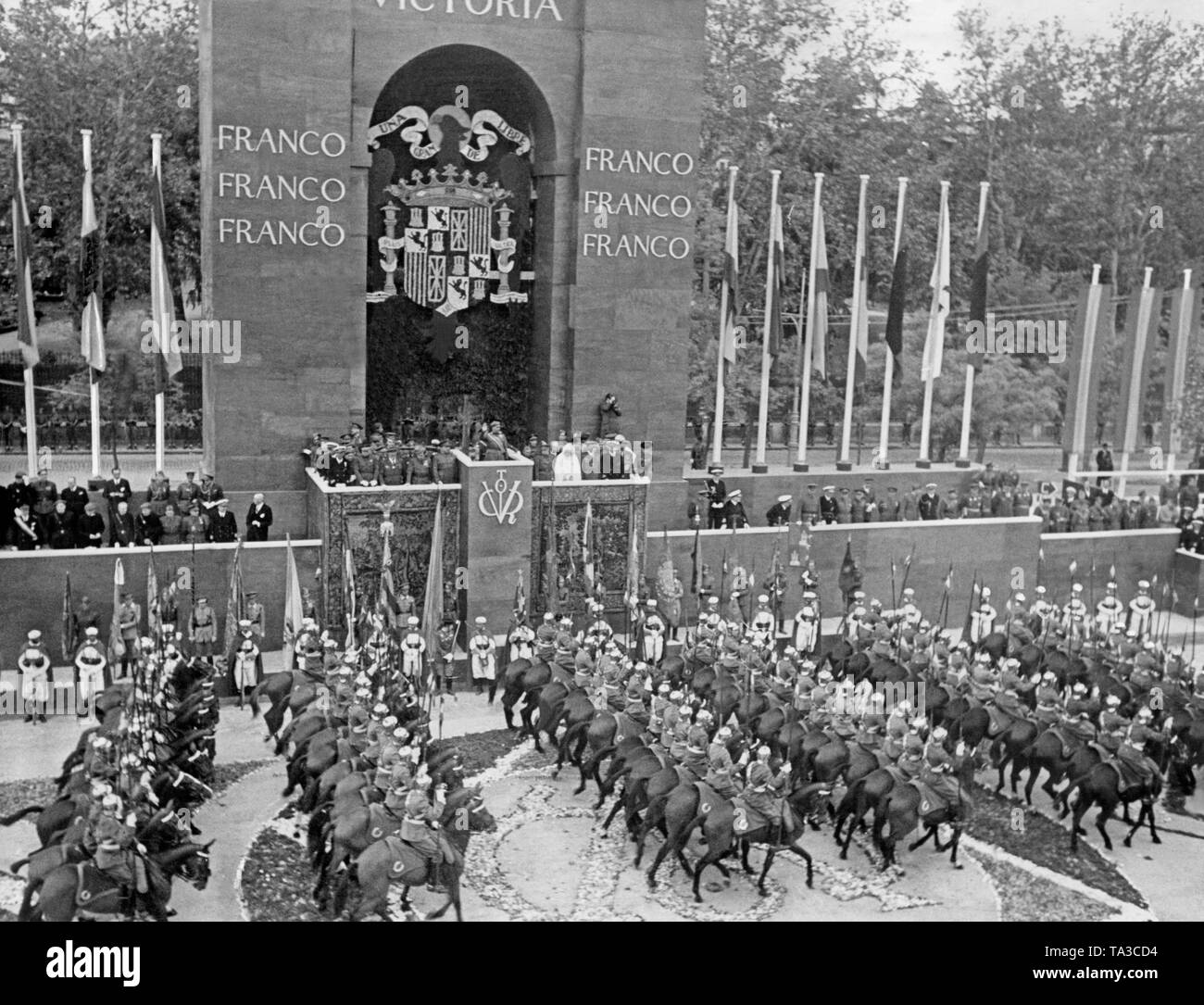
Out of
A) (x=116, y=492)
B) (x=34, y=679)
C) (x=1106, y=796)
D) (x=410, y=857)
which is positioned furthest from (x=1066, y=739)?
(x=116, y=492)

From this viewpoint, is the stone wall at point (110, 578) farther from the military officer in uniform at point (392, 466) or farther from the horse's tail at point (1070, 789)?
the horse's tail at point (1070, 789)

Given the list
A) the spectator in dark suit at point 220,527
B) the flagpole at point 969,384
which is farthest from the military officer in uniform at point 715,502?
the spectator in dark suit at point 220,527

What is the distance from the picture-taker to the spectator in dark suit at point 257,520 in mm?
28188

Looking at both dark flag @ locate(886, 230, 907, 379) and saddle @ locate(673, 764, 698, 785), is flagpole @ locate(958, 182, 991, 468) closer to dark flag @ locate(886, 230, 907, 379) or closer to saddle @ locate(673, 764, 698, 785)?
A: dark flag @ locate(886, 230, 907, 379)

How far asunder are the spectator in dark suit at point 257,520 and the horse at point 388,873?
11958 millimetres

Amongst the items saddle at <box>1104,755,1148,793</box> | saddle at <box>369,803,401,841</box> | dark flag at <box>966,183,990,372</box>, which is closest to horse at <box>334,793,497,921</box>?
saddle at <box>369,803,401,841</box>

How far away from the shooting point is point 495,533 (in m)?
27.7

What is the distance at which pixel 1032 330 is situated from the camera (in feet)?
151

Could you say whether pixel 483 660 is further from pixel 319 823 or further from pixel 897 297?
pixel 897 297

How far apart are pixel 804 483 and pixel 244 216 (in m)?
14.0

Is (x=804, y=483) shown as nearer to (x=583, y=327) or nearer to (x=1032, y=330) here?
(x=583, y=327)

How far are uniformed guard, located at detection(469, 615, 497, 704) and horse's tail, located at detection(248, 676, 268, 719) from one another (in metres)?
3.51

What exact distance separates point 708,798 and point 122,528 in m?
14.1

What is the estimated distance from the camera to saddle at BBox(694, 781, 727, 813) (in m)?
17.9
